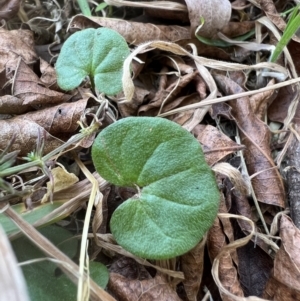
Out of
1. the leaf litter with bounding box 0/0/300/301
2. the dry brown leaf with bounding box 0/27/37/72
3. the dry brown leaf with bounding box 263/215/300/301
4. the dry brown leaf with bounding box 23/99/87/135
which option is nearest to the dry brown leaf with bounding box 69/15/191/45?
the leaf litter with bounding box 0/0/300/301

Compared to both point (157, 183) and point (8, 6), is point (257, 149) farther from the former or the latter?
point (8, 6)

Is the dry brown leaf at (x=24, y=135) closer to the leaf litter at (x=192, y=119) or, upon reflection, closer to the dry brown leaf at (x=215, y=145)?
the leaf litter at (x=192, y=119)

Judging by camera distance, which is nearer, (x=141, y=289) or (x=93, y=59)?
(x=141, y=289)

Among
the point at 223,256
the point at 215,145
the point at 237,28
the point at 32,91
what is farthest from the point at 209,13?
the point at 223,256

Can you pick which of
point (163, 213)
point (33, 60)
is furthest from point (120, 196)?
point (33, 60)

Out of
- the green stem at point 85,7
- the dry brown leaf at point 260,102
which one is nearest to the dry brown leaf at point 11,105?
the green stem at point 85,7

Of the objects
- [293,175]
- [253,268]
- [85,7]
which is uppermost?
[85,7]
